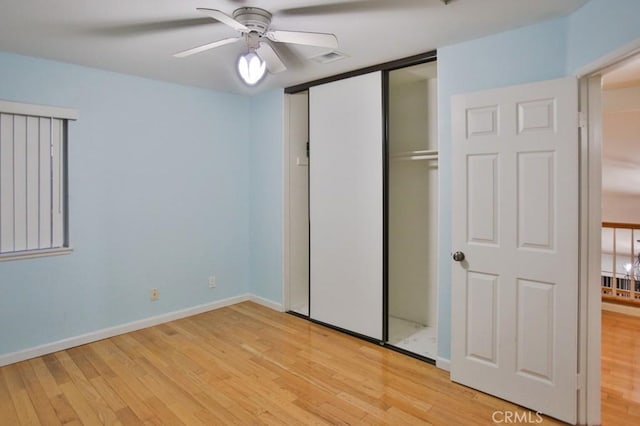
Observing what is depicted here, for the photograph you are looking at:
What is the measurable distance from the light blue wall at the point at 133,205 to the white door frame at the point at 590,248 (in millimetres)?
3455

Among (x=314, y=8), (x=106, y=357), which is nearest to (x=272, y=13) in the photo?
(x=314, y=8)

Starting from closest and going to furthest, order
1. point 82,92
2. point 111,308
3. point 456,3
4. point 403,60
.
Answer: point 456,3 → point 403,60 → point 82,92 → point 111,308

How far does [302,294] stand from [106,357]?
6.90 ft

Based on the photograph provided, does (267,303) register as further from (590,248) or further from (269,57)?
(590,248)

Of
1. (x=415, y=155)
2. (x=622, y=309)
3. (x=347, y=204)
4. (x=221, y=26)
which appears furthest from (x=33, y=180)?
(x=622, y=309)

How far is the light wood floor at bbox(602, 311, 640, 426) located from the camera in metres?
2.31

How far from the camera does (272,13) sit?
2.24m

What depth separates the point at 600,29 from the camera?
2.00 m

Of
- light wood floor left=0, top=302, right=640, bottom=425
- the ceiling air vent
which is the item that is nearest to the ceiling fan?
the ceiling air vent

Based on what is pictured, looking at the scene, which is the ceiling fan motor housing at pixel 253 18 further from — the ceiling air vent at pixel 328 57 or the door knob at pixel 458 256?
the door knob at pixel 458 256

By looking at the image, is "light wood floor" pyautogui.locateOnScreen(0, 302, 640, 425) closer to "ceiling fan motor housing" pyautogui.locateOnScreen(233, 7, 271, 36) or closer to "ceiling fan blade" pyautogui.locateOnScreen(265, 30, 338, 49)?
"ceiling fan blade" pyautogui.locateOnScreen(265, 30, 338, 49)

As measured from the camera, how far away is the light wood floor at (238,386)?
231 cm

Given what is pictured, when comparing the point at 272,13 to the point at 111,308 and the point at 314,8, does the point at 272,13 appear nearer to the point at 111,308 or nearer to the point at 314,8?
the point at 314,8

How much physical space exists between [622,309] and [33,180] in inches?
239
